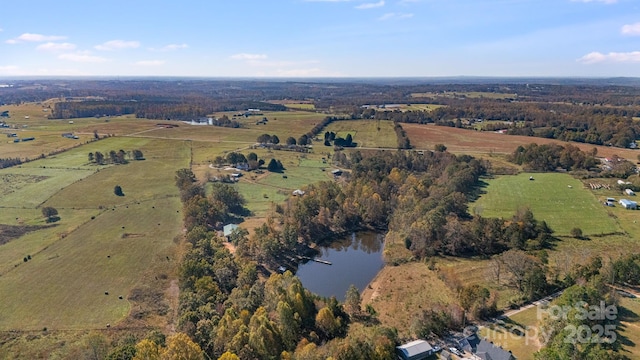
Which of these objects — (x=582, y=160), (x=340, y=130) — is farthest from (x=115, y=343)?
(x=340, y=130)

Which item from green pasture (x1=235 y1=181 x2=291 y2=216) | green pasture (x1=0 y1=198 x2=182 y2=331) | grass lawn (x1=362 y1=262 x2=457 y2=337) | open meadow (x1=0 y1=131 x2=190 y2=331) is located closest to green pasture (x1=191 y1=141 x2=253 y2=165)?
open meadow (x1=0 y1=131 x2=190 y2=331)

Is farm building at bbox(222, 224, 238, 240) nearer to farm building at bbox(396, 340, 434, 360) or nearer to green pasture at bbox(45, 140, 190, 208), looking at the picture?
green pasture at bbox(45, 140, 190, 208)

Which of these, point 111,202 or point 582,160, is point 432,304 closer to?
point 111,202

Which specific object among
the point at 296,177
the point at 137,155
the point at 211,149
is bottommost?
the point at 296,177

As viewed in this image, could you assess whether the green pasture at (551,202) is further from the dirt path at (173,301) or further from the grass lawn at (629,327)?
the dirt path at (173,301)

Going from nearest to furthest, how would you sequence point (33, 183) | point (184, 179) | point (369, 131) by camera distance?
point (184, 179) → point (33, 183) → point (369, 131)

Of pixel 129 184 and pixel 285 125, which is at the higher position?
pixel 285 125

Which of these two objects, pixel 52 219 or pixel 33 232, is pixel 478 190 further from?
pixel 33 232

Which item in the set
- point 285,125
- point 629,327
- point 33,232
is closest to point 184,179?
point 33,232
